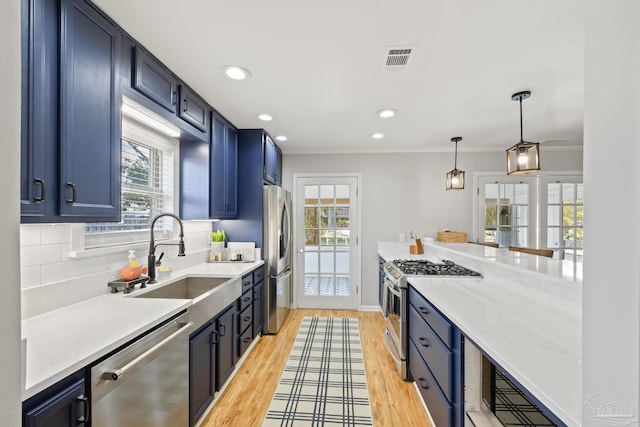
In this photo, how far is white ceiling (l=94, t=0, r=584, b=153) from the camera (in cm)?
139

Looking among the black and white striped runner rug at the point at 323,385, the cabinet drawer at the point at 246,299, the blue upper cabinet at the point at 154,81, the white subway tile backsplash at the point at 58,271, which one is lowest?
the black and white striped runner rug at the point at 323,385

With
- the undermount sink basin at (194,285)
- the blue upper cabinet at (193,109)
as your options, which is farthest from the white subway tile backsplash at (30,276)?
the blue upper cabinet at (193,109)

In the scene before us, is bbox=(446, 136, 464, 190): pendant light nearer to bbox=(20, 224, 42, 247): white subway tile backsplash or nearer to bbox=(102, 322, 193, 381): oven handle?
bbox=(102, 322, 193, 381): oven handle

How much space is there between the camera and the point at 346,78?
6.72ft

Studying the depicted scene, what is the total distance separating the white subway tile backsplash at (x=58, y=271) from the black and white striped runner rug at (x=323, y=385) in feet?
4.92

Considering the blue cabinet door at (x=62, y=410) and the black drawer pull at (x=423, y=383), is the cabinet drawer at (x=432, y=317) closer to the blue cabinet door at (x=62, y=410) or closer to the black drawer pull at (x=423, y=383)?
the black drawer pull at (x=423, y=383)

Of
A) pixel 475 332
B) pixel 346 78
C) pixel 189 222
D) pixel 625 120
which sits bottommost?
pixel 475 332

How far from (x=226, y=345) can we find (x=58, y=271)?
118 cm

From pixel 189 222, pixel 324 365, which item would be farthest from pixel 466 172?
pixel 189 222

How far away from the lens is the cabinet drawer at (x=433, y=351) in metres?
1.49

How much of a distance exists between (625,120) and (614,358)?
40 centimetres

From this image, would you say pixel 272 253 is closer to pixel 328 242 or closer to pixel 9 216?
pixel 328 242

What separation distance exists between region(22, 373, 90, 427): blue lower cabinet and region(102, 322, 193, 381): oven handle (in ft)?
0.28

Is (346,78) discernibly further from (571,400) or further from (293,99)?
(571,400)
